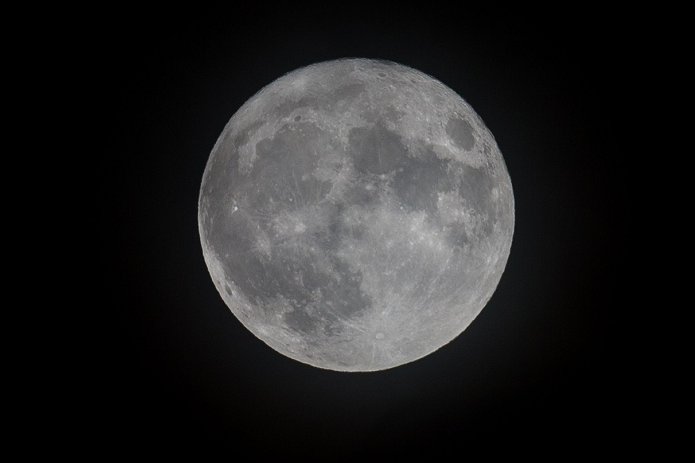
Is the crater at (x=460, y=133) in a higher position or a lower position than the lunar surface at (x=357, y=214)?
higher

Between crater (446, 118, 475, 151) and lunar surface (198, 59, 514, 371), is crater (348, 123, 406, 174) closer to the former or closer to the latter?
lunar surface (198, 59, 514, 371)

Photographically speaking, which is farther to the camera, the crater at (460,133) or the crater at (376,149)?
the crater at (460,133)

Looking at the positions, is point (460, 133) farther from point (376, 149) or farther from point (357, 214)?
point (357, 214)

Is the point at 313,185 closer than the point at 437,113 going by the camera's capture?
Yes

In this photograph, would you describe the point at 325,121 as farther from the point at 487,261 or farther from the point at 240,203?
the point at 487,261

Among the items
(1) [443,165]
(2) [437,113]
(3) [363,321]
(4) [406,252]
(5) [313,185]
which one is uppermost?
(2) [437,113]

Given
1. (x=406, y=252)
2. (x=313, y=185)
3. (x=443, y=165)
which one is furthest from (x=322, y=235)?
(x=443, y=165)

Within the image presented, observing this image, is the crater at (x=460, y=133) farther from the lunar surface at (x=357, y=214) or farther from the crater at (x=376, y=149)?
the crater at (x=376, y=149)

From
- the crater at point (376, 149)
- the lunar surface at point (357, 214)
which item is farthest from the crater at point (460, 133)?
the crater at point (376, 149)

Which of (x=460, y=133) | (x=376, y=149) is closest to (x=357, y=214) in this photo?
(x=376, y=149)
